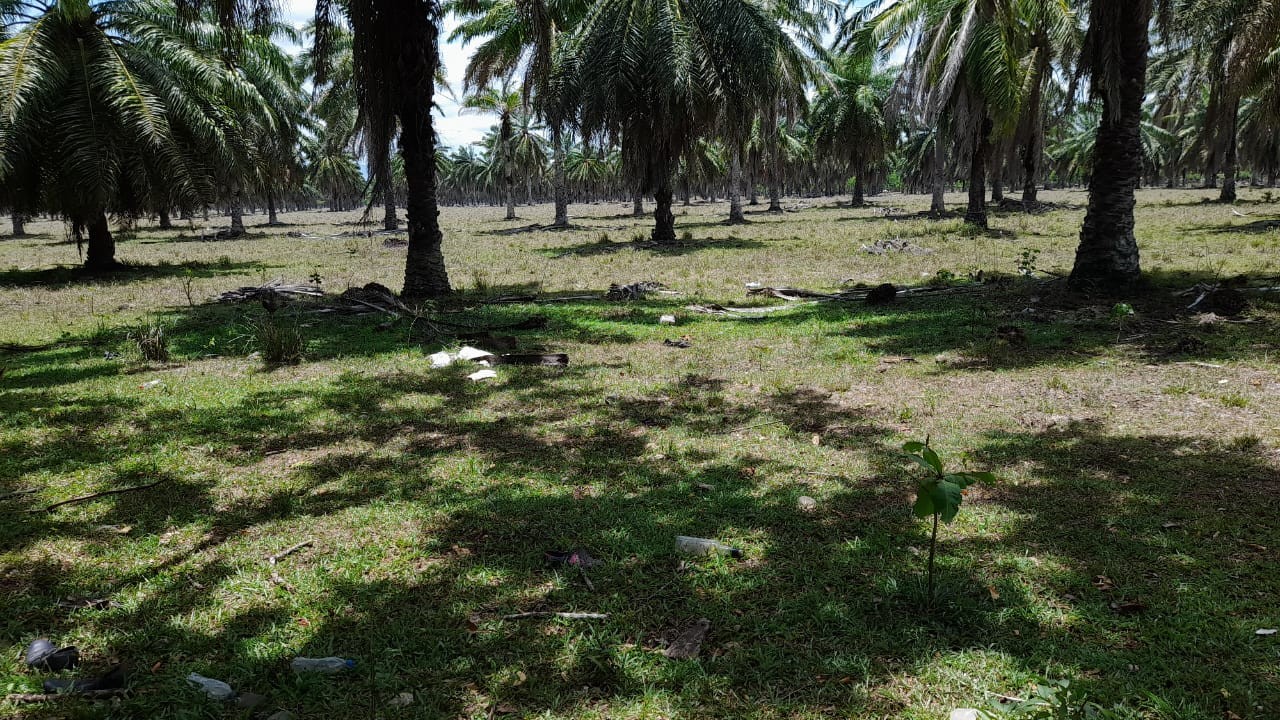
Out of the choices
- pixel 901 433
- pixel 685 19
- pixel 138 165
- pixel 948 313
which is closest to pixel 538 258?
pixel 685 19

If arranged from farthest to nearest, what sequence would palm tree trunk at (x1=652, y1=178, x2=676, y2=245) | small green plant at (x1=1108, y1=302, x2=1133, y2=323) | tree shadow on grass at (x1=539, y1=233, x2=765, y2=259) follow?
1. palm tree trunk at (x1=652, y1=178, x2=676, y2=245)
2. tree shadow on grass at (x1=539, y1=233, x2=765, y2=259)
3. small green plant at (x1=1108, y1=302, x2=1133, y2=323)

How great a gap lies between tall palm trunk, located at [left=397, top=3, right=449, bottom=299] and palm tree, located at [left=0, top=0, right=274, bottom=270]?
5.85 m

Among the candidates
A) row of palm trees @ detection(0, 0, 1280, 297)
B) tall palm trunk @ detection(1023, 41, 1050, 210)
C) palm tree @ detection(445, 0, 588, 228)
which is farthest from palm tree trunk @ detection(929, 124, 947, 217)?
palm tree @ detection(445, 0, 588, 228)

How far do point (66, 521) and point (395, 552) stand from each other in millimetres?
2238

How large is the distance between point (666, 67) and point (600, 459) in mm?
15621

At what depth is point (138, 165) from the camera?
15.2m

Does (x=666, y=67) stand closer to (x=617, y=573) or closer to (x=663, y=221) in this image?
(x=663, y=221)

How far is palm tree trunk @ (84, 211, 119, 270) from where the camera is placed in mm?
17141

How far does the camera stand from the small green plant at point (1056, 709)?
2.17m

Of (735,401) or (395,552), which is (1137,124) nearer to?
(735,401)

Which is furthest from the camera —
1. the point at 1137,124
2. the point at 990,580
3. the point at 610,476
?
the point at 1137,124

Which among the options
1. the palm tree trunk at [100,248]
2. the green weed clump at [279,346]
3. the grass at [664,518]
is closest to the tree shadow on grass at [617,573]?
the grass at [664,518]

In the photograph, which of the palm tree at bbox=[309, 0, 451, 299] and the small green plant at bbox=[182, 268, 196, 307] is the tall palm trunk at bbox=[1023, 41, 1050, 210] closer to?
the palm tree at bbox=[309, 0, 451, 299]

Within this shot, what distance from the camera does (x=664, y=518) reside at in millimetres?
4234
